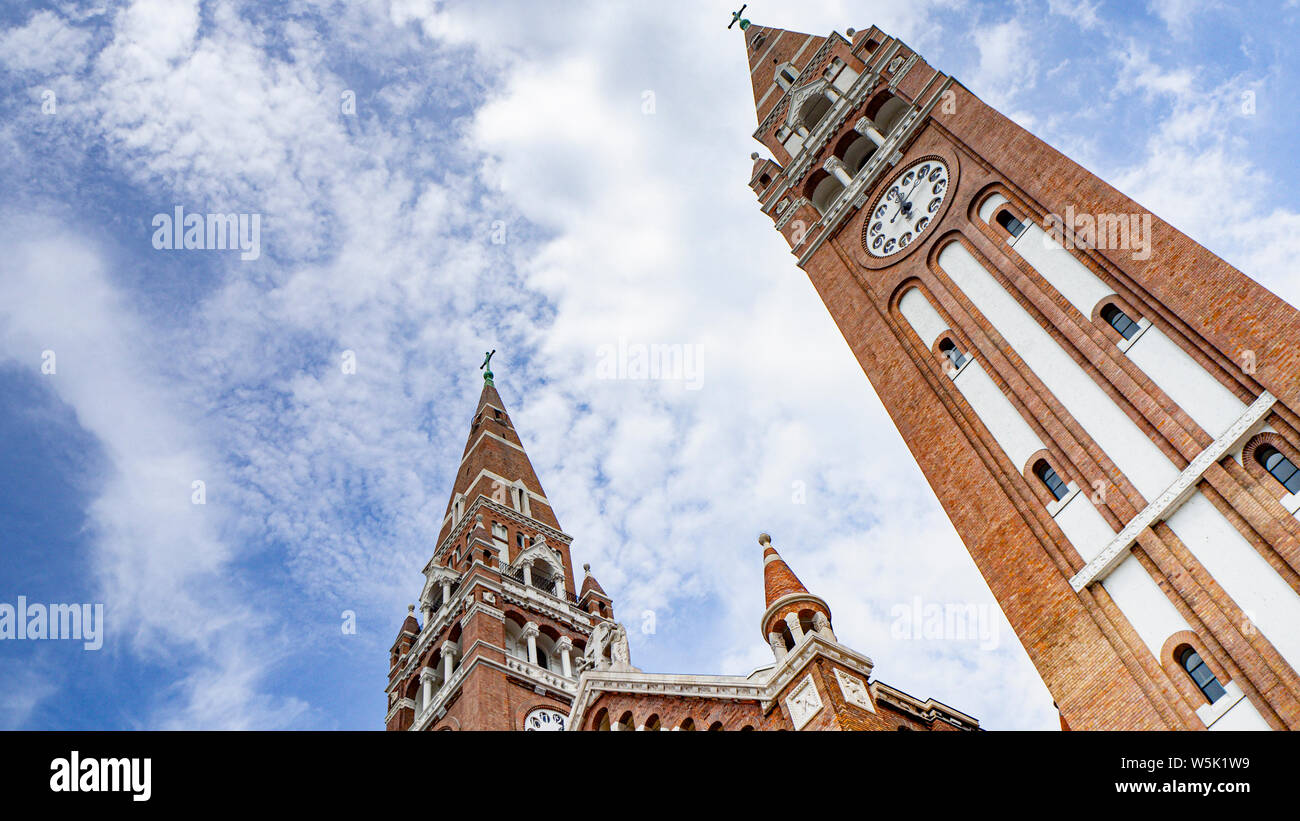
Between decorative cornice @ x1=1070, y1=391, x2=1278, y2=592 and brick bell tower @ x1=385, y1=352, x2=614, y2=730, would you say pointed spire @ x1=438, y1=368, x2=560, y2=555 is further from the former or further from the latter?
decorative cornice @ x1=1070, y1=391, x2=1278, y2=592

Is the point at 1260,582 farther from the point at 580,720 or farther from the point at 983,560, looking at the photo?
the point at 580,720

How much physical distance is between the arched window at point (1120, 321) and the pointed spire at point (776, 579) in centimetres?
897

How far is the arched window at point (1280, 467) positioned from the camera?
741 inches

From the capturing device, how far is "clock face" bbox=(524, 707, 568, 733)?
38.5 metres

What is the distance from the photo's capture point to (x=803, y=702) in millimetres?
21000

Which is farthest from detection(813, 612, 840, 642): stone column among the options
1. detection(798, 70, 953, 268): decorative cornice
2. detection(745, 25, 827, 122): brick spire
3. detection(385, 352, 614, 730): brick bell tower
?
detection(745, 25, 827, 122): brick spire

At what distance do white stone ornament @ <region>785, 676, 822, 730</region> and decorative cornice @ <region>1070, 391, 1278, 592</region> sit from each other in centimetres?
575

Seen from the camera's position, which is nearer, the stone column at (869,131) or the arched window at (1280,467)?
the arched window at (1280,467)

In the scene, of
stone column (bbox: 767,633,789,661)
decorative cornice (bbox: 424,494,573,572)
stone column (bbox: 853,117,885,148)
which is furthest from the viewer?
decorative cornice (bbox: 424,494,573,572)

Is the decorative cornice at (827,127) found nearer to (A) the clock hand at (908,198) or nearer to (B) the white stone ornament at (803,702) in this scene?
(A) the clock hand at (908,198)

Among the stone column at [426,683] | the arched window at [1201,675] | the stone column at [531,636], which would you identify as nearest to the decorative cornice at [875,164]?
the arched window at [1201,675]
